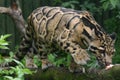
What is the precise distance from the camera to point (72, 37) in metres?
5.65

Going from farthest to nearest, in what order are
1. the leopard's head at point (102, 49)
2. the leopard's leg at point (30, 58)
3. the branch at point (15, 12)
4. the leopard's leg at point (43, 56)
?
the branch at point (15, 12) → the leopard's leg at point (30, 58) → the leopard's leg at point (43, 56) → the leopard's head at point (102, 49)

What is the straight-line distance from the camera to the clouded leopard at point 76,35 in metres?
5.57

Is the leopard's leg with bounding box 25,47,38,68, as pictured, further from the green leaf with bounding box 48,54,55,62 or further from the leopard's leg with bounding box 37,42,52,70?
the leopard's leg with bounding box 37,42,52,70

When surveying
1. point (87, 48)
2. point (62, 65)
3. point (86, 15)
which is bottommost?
point (62, 65)

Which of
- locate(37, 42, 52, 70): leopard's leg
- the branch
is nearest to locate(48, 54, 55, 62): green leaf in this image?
locate(37, 42, 52, 70): leopard's leg

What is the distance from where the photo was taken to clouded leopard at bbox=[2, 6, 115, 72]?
5566 mm

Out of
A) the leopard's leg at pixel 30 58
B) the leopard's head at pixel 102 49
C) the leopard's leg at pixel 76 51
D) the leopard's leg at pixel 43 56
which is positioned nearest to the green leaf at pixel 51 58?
the leopard's leg at pixel 30 58

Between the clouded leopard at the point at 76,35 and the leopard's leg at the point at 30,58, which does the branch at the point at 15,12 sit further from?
the clouded leopard at the point at 76,35

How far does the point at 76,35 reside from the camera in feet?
18.5

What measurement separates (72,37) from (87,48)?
9.4 inches

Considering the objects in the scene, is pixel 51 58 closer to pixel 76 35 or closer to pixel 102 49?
pixel 76 35

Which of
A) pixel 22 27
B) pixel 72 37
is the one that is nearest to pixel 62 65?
pixel 72 37

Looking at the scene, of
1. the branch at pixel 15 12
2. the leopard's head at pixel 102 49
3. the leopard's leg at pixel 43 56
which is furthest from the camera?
the branch at pixel 15 12

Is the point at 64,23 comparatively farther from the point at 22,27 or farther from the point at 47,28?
the point at 22,27
